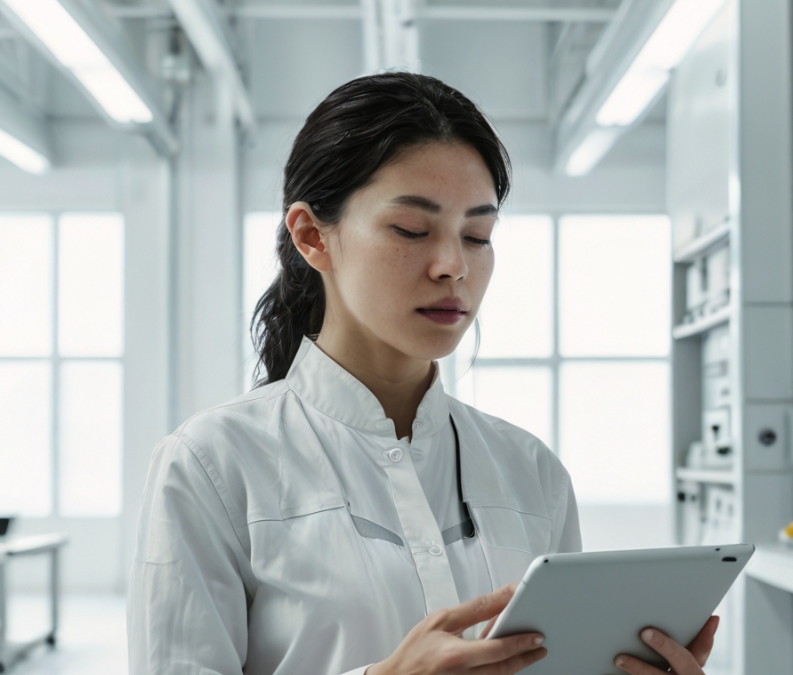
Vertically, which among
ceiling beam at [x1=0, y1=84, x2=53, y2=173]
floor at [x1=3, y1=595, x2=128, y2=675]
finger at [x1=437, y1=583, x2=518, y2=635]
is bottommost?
floor at [x1=3, y1=595, x2=128, y2=675]

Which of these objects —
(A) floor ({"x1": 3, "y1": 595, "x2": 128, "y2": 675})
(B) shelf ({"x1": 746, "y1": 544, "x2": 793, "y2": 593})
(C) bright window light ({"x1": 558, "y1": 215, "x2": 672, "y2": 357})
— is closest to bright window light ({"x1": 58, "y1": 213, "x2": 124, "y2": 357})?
(A) floor ({"x1": 3, "y1": 595, "x2": 128, "y2": 675})

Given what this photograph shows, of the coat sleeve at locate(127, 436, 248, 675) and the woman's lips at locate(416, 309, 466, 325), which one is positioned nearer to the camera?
the coat sleeve at locate(127, 436, 248, 675)

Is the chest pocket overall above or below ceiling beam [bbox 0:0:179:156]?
below

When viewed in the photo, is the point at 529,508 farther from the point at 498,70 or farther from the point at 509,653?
the point at 498,70

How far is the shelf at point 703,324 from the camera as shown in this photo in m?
2.95

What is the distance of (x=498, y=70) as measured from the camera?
21.0ft

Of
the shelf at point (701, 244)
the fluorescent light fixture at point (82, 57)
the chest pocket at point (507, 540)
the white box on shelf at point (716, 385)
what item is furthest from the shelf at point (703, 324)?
the fluorescent light fixture at point (82, 57)

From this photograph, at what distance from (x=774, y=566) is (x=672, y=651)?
1.70 meters

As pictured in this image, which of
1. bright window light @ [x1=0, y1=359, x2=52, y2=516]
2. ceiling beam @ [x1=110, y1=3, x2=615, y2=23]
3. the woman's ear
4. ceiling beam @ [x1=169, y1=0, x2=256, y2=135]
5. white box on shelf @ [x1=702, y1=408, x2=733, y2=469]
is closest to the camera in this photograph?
the woman's ear

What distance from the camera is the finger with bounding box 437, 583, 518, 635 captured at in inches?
34.3

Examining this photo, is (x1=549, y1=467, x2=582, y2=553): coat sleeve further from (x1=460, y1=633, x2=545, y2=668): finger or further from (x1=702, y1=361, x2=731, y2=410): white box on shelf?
(x1=702, y1=361, x2=731, y2=410): white box on shelf

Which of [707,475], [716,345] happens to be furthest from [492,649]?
[716,345]

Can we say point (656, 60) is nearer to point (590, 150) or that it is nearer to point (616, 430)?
point (590, 150)

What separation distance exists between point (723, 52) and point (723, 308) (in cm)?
101
